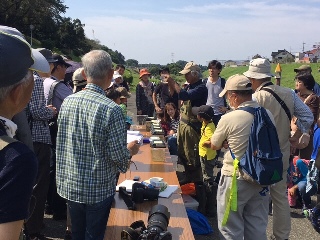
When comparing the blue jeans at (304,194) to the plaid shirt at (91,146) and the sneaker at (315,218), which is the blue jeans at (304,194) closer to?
the sneaker at (315,218)

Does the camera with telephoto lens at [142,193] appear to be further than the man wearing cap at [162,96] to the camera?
No

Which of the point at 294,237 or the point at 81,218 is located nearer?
the point at 81,218

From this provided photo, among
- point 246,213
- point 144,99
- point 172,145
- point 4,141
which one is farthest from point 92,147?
point 144,99

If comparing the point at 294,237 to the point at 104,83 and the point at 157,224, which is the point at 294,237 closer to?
the point at 157,224

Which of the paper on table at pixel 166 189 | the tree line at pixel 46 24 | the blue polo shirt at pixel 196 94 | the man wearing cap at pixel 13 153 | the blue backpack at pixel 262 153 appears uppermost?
the tree line at pixel 46 24

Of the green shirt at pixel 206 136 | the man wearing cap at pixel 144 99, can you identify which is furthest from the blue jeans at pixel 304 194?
the man wearing cap at pixel 144 99

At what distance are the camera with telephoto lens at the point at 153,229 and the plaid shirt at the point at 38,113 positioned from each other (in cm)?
164

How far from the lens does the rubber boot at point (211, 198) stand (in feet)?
14.6

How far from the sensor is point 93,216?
7.76 feet

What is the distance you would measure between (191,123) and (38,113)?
205 centimetres

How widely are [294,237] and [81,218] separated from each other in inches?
106

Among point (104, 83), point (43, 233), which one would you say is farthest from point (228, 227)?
point (43, 233)

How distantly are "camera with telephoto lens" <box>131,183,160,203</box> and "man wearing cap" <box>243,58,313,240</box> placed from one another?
4.64ft

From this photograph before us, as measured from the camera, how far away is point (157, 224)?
200cm
